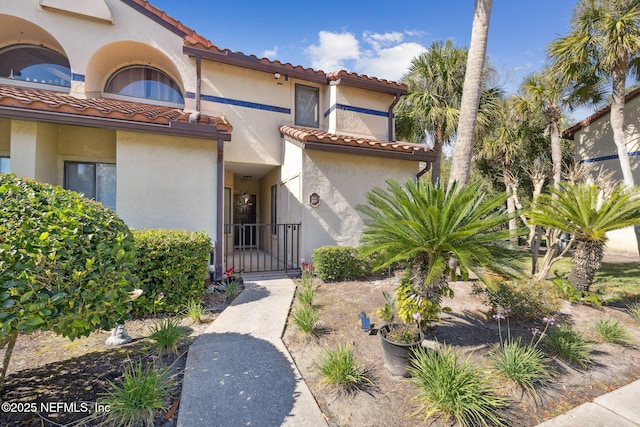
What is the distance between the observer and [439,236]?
139 inches

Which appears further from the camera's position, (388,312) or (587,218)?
(587,218)

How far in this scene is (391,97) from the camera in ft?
35.8

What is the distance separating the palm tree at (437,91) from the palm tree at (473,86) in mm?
4959

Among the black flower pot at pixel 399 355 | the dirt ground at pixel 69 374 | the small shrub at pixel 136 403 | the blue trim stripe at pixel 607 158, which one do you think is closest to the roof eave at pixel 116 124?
the dirt ground at pixel 69 374

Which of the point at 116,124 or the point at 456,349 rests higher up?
the point at 116,124

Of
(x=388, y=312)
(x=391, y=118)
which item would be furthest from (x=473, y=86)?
(x=388, y=312)

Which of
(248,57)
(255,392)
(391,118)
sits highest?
(248,57)

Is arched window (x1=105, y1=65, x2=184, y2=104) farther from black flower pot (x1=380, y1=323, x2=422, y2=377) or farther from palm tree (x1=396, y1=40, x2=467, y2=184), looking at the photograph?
palm tree (x1=396, y1=40, x2=467, y2=184)

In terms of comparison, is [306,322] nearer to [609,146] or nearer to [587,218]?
[587,218]

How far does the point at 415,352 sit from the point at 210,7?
12.1 m

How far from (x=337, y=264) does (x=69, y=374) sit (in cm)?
528

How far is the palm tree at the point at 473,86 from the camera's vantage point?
22.5 ft

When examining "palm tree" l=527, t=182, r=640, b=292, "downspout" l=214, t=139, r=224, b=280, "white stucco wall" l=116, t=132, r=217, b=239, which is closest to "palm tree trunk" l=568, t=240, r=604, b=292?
"palm tree" l=527, t=182, r=640, b=292

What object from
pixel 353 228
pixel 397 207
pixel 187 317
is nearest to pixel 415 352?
pixel 397 207
